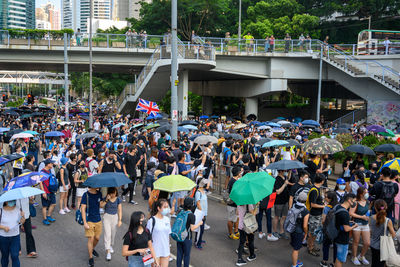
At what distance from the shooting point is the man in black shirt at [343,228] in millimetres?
7222

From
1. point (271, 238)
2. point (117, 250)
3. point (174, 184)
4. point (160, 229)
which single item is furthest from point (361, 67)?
point (160, 229)

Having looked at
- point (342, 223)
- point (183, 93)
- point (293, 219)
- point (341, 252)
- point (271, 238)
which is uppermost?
point (183, 93)

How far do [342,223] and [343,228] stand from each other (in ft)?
0.37

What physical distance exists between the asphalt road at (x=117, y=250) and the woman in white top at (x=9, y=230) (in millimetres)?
1071

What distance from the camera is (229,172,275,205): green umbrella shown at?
7633 millimetres

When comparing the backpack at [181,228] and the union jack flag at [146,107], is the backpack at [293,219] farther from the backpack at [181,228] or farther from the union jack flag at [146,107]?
the union jack flag at [146,107]

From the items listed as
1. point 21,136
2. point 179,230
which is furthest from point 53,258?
point 21,136

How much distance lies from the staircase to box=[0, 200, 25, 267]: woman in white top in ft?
94.9

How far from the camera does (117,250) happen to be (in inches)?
353

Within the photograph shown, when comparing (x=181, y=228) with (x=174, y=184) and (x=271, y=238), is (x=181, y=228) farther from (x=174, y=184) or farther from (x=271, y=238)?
(x=271, y=238)

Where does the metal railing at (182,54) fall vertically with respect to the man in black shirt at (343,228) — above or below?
above

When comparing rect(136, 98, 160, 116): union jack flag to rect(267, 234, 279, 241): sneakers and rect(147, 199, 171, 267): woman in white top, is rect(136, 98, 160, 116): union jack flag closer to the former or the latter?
rect(267, 234, 279, 241): sneakers

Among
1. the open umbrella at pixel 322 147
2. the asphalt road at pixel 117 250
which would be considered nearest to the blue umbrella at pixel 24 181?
the asphalt road at pixel 117 250

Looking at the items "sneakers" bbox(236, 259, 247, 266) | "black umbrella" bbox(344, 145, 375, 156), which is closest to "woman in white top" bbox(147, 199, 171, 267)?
"sneakers" bbox(236, 259, 247, 266)
